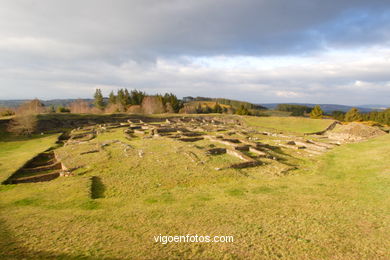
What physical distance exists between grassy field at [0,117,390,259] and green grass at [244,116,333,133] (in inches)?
1496

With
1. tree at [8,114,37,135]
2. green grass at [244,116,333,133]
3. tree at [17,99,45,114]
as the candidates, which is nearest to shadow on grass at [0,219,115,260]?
tree at [8,114,37,135]

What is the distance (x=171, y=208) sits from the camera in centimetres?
1088

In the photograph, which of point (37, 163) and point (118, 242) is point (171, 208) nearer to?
point (118, 242)

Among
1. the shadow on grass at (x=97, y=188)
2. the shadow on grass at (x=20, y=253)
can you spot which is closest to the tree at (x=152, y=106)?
the shadow on grass at (x=97, y=188)

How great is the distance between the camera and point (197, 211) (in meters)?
10.5

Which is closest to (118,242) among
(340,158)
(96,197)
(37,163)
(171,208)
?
(171,208)

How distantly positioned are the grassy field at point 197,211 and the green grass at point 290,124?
38001 mm

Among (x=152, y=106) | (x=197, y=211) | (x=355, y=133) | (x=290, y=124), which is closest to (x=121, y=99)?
(x=152, y=106)

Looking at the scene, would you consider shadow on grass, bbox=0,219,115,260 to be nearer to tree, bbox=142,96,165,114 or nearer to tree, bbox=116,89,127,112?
tree, bbox=142,96,165,114

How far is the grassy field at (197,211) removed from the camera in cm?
714

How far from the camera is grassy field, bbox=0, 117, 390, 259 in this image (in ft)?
23.4

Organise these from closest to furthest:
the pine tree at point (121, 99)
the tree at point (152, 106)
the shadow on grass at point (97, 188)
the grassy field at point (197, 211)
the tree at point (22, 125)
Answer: the grassy field at point (197, 211), the shadow on grass at point (97, 188), the tree at point (22, 125), the tree at point (152, 106), the pine tree at point (121, 99)

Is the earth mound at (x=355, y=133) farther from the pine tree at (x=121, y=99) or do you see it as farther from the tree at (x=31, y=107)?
the pine tree at (x=121, y=99)

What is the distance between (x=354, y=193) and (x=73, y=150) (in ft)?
85.3
